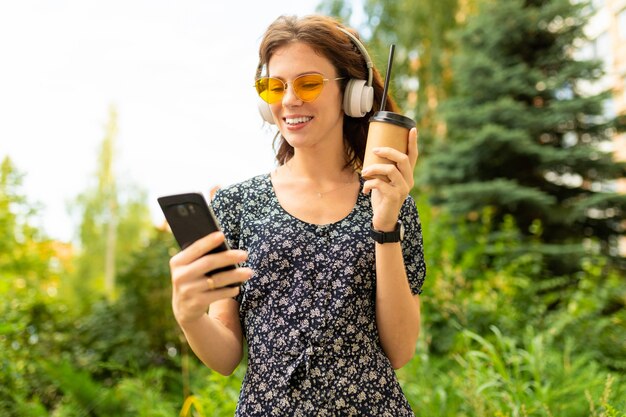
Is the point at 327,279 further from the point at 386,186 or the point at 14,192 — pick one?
the point at 14,192

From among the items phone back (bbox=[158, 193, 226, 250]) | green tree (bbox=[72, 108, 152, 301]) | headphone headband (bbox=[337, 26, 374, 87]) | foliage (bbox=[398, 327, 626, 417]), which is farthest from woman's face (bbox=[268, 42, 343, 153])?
green tree (bbox=[72, 108, 152, 301])

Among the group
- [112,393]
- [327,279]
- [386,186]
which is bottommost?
[112,393]

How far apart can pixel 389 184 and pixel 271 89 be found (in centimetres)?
46

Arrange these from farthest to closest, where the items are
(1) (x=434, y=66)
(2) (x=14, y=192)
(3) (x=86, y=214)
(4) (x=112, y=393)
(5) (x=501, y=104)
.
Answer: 1. (3) (x=86, y=214)
2. (1) (x=434, y=66)
3. (5) (x=501, y=104)
4. (2) (x=14, y=192)
5. (4) (x=112, y=393)

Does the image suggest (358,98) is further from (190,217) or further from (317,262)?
(190,217)

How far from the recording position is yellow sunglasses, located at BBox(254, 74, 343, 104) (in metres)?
1.72

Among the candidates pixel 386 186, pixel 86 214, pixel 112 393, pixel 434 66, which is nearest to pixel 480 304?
pixel 112 393

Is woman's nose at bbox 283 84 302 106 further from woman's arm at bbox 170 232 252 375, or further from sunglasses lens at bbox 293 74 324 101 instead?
woman's arm at bbox 170 232 252 375

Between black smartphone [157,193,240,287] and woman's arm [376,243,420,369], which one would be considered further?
woman's arm [376,243,420,369]

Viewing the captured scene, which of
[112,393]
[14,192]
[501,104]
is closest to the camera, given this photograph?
[112,393]

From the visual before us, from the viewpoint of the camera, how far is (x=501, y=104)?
9531mm

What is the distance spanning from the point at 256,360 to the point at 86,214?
3006cm

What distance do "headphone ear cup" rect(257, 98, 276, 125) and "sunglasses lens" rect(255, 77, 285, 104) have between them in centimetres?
11

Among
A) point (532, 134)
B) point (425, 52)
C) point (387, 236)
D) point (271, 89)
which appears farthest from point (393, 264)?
point (425, 52)
